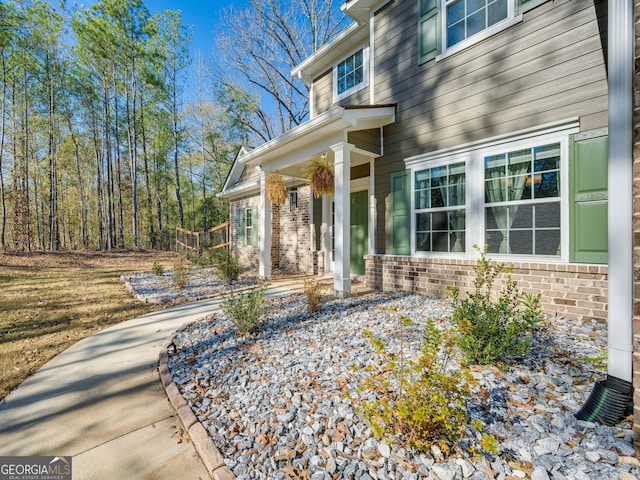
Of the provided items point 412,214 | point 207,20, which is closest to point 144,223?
point 207,20

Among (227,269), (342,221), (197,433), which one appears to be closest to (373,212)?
(342,221)

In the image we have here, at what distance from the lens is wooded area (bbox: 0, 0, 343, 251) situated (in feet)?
37.6

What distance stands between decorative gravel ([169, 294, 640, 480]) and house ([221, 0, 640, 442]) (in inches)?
17.4

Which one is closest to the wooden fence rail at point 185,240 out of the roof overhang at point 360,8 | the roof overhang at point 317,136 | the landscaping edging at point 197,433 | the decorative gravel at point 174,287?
the decorative gravel at point 174,287

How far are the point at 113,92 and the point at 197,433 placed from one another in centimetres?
1853

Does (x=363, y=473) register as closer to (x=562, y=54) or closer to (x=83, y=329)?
(x=83, y=329)

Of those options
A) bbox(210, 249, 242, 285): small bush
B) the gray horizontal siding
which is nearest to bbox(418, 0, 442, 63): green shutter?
the gray horizontal siding

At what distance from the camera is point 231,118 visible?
56.6 feet

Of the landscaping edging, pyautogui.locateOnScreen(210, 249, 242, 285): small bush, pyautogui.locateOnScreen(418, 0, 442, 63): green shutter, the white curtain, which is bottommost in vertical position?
the landscaping edging

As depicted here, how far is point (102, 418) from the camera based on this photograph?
2.05 m

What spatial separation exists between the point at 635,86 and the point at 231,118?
60.8 feet

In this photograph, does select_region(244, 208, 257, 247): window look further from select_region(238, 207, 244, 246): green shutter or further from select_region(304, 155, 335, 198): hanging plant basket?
select_region(304, 155, 335, 198): hanging plant basket

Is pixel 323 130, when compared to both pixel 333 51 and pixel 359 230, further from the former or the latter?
pixel 333 51

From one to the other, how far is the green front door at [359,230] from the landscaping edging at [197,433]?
15.2 ft
